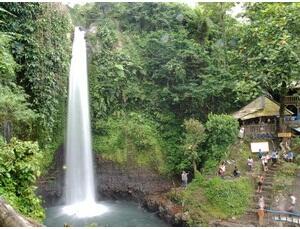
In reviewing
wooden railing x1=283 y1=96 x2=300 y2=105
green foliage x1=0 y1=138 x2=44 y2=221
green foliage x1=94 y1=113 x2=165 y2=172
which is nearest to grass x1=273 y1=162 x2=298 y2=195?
green foliage x1=94 y1=113 x2=165 y2=172

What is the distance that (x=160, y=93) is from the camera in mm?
18484

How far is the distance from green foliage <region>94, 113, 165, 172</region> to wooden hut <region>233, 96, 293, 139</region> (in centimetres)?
400

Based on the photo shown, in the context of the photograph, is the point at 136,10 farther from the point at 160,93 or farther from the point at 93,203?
the point at 93,203

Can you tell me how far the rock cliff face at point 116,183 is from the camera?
1588 cm

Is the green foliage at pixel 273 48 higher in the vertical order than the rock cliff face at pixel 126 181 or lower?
higher

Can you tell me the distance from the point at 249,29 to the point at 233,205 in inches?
290

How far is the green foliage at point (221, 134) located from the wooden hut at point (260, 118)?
4.53 ft

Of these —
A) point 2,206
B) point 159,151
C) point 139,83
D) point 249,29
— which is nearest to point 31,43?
point 139,83

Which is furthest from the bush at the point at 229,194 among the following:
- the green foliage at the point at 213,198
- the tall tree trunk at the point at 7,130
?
the tall tree trunk at the point at 7,130

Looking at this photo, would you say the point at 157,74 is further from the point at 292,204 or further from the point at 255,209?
the point at 292,204

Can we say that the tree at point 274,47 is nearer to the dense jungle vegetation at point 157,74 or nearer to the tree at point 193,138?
the dense jungle vegetation at point 157,74

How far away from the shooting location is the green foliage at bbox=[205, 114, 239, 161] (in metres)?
15.4

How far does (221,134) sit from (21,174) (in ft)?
30.4

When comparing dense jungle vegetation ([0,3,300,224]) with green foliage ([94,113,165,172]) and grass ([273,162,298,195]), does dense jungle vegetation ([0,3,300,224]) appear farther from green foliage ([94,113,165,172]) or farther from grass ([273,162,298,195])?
grass ([273,162,298,195])
